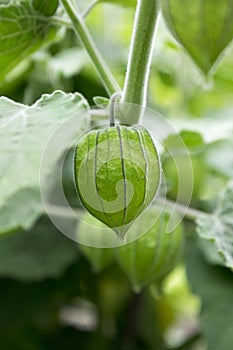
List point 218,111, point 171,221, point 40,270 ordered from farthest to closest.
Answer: point 218,111 → point 40,270 → point 171,221

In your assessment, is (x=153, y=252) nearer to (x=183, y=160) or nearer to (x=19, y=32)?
(x=183, y=160)

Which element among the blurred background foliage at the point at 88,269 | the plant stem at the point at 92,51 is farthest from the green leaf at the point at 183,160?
the plant stem at the point at 92,51

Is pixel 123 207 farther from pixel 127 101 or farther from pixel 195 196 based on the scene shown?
pixel 195 196

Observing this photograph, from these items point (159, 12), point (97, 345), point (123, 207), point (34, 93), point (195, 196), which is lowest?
point (97, 345)

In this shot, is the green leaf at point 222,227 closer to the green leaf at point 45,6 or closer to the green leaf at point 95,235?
the green leaf at point 95,235

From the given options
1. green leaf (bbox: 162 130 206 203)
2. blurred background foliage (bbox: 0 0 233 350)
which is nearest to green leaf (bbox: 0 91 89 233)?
green leaf (bbox: 162 130 206 203)

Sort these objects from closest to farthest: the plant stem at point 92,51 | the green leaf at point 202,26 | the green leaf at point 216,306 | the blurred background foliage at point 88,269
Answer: the green leaf at point 202,26 → the plant stem at point 92,51 → the green leaf at point 216,306 → the blurred background foliage at point 88,269

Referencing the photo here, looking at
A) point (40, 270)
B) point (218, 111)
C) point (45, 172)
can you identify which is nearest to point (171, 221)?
point (45, 172)
